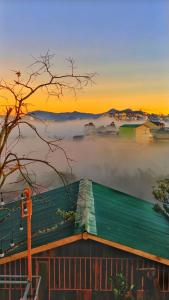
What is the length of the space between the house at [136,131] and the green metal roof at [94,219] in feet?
1.82

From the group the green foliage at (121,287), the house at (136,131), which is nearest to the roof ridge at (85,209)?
the green foliage at (121,287)

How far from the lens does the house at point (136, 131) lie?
4168 mm

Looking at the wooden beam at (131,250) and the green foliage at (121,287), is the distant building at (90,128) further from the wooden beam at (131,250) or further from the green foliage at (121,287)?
the green foliage at (121,287)

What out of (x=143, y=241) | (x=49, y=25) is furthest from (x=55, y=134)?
(x=143, y=241)

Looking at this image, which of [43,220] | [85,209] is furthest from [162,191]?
[43,220]

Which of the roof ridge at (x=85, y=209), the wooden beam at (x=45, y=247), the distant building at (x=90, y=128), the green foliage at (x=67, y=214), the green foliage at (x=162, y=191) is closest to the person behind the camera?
the wooden beam at (x=45, y=247)

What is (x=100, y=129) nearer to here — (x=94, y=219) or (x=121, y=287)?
(x=94, y=219)

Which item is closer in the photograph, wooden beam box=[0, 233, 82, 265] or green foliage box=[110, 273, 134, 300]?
wooden beam box=[0, 233, 82, 265]

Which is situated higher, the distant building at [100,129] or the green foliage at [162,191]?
the distant building at [100,129]

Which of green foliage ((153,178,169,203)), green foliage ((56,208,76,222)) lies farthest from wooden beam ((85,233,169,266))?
green foliage ((153,178,169,203))

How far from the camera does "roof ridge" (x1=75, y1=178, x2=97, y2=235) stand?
11.2ft

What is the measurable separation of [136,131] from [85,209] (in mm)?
944

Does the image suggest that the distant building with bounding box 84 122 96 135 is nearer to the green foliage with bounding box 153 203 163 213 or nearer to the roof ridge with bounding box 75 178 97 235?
the roof ridge with bounding box 75 178 97 235

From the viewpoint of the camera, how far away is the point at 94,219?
3.63 metres
